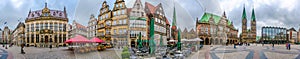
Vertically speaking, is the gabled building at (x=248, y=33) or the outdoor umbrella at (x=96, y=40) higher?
the outdoor umbrella at (x=96, y=40)

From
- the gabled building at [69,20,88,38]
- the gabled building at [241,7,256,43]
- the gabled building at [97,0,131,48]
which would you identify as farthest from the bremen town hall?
the gabled building at [241,7,256,43]

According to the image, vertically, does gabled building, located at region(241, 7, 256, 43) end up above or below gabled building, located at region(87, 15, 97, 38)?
below

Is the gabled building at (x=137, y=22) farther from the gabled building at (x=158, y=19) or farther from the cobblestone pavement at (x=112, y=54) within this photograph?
the cobblestone pavement at (x=112, y=54)

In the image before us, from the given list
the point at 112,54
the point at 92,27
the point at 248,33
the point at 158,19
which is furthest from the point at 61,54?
the point at 248,33

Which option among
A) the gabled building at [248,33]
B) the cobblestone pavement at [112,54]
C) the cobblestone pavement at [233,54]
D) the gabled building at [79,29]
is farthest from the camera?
the gabled building at [248,33]

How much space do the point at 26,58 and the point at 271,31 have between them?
92.5m

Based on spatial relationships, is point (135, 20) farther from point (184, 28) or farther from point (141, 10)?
point (184, 28)

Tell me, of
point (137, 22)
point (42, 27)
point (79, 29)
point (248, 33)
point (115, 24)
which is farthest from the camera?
point (248, 33)

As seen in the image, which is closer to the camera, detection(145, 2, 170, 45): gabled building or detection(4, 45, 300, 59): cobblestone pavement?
detection(145, 2, 170, 45): gabled building

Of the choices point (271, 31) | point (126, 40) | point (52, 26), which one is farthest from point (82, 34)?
point (271, 31)

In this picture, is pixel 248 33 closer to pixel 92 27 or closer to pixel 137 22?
pixel 137 22

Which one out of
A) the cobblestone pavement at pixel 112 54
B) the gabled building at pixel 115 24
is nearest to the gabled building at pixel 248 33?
the cobblestone pavement at pixel 112 54

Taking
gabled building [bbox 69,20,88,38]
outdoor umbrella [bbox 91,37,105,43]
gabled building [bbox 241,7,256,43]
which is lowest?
gabled building [bbox 241,7,256,43]

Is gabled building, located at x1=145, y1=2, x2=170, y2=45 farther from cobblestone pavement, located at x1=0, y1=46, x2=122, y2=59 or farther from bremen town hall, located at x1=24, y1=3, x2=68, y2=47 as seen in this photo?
bremen town hall, located at x1=24, y1=3, x2=68, y2=47
